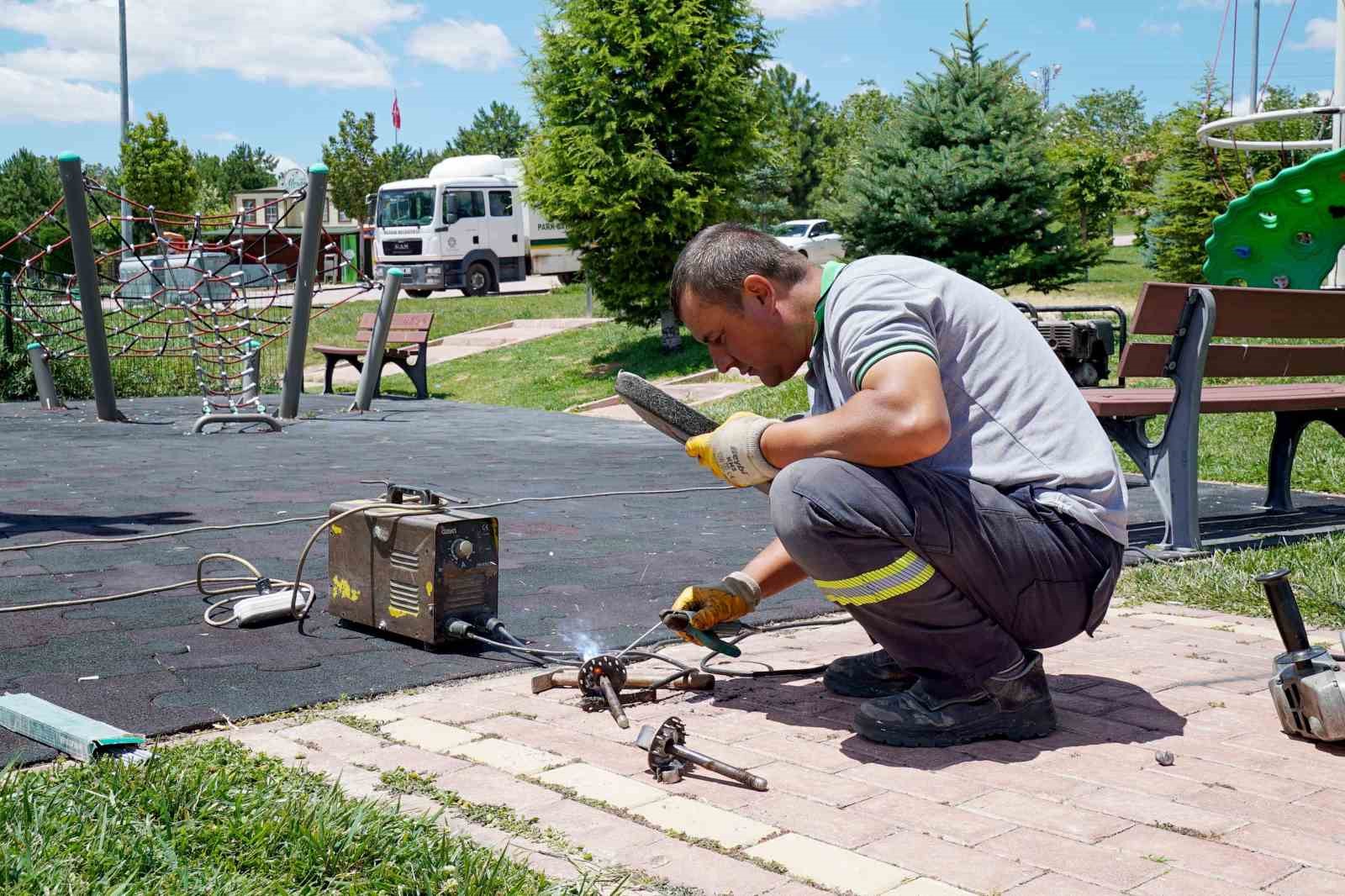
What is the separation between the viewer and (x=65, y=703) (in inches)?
116

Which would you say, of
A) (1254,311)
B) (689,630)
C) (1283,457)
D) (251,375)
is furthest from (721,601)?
(251,375)

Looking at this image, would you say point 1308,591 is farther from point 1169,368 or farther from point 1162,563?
point 1169,368

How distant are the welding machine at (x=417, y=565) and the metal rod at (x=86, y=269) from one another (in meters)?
7.26

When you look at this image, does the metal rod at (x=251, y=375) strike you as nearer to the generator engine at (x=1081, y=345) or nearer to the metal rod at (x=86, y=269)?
the metal rod at (x=86, y=269)

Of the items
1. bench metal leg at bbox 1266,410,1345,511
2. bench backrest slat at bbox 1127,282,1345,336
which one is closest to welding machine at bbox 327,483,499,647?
bench backrest slat at bbox 1127,282,1345,336

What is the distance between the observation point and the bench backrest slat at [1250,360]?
4.89m

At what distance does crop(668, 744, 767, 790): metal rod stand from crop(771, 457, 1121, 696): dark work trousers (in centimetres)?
45

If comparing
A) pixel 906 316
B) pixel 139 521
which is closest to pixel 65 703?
pixel 906 316

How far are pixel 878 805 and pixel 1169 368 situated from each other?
298cm

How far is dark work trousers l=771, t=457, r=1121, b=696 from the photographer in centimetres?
264

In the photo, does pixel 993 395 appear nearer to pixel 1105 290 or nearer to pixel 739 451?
pixel 739 451

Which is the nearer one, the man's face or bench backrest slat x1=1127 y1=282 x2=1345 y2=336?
Answer: the man's face

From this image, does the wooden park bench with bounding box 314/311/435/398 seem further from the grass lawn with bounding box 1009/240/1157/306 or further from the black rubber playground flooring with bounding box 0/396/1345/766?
the grass lawn with bounding box 1009/240/1157/306

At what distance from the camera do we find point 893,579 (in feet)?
8.73
